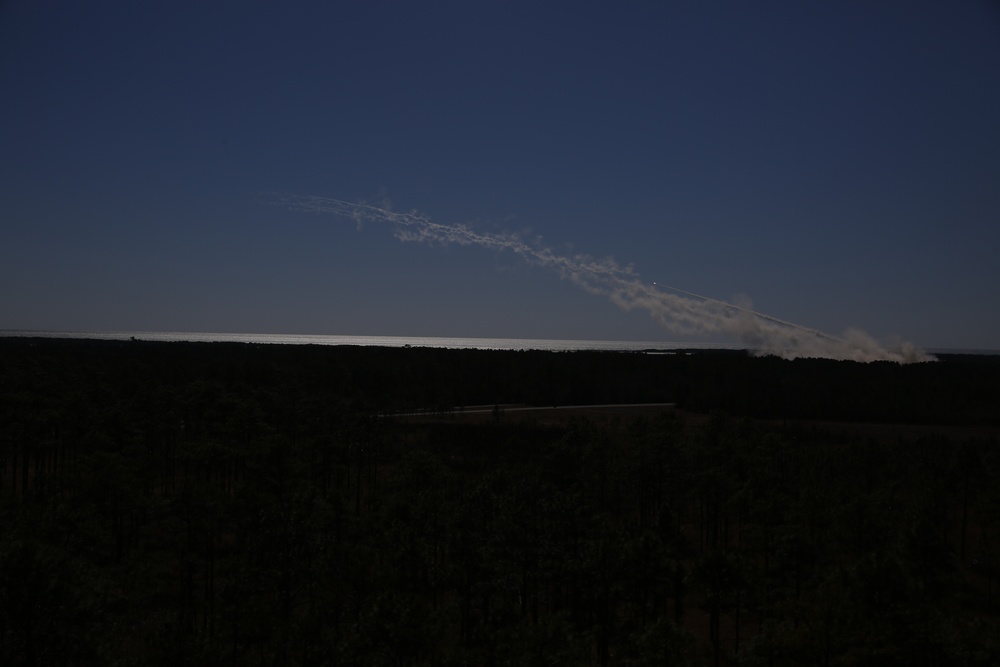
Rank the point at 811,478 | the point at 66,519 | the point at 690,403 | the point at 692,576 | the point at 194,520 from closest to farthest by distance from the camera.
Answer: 1. the point at 692,576
2. the point at 66,519
3. the point at 194,520
4. the point at 811,478
5. the point at 690,403

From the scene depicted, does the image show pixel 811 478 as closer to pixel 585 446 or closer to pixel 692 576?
pixel 585 446

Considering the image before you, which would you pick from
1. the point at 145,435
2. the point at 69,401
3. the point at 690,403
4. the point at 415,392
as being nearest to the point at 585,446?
the point at 145,435

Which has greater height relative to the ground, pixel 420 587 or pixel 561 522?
pixel 561 522

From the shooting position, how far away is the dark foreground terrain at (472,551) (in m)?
31.1

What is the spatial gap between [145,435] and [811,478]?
74.1 metres

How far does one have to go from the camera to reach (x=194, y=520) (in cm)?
4734

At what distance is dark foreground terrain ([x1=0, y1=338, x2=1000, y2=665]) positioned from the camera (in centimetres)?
3109

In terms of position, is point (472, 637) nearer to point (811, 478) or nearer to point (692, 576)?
point (692, 576)

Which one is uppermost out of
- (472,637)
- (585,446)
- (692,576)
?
(585,446)

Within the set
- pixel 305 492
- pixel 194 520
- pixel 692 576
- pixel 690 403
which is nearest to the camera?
pixel 692 576

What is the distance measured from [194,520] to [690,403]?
159 meters

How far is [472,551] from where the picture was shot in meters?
42.9

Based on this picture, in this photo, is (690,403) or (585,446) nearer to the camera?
(585,446)

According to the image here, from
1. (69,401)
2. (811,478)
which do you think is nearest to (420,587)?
(811,478)
